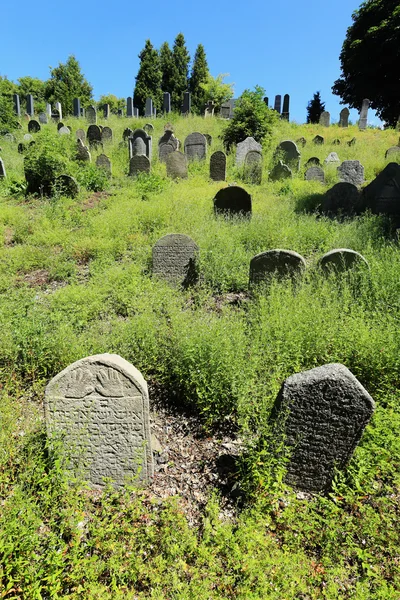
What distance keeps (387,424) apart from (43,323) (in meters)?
3.94

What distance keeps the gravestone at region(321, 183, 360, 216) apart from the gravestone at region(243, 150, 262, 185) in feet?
10.7

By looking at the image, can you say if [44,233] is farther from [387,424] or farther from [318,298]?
[387,424]

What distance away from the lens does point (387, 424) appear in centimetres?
304

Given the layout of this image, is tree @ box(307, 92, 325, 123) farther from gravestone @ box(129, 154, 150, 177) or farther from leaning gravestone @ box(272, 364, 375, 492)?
leaning gravestone @ box(272, 364, 375, 492)

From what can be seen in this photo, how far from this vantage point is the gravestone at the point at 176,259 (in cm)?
630

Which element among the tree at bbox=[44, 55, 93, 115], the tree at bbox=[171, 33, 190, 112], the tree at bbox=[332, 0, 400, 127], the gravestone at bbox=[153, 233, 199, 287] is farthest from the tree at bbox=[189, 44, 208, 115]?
the gravestone at bbox=[153, 233, 199, 287]

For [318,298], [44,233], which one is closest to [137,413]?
[318,298]

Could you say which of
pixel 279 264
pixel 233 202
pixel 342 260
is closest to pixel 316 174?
pixel 233 202

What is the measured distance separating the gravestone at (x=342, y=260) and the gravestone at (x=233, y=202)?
3490mm

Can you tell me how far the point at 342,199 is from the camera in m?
9.88

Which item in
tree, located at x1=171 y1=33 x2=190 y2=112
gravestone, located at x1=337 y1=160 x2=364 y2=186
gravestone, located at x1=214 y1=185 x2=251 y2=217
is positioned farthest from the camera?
tree, located at x1=171 y1=33 x2=190 y2=112

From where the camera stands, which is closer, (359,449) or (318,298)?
(359,449)

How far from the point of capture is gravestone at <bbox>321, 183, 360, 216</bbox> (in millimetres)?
9781

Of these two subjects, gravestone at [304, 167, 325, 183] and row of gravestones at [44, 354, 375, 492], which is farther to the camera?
gravestone at [304, 167, 325, 183]
